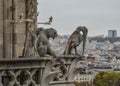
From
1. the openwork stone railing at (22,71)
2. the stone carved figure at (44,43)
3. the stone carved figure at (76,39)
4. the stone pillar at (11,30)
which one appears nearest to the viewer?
the openwork stone railing at (22,71)

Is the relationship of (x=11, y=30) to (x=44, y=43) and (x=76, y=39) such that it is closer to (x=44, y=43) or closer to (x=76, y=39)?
(x=44, y=43)

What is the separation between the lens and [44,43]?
1608cm

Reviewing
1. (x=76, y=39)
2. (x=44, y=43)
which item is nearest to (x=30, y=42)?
(x=44, y=43)

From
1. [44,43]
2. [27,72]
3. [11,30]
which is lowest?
[27,72]

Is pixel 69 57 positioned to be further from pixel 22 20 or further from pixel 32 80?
pixel 32 80

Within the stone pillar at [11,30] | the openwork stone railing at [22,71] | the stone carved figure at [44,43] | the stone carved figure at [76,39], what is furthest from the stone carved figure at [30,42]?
the stone carved figure at [76,39]

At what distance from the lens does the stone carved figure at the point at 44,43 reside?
1588 centimetres

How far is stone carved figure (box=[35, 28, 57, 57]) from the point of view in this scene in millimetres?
15883

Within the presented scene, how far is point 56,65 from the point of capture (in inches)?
677

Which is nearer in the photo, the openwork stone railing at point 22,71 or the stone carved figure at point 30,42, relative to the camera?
the openwork stone railing at point 22,71

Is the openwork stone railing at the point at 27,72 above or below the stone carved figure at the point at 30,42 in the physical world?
below

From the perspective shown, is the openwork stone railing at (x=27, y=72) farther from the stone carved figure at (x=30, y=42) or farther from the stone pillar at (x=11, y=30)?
the stone pillar at (x=11, y=30)

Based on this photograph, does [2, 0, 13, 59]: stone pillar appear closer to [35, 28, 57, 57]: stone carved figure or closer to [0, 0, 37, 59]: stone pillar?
[0, 0, 37, 59]: stone pillar

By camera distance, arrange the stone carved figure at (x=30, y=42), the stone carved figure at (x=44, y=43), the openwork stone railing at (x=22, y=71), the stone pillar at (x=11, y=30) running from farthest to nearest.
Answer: the stone pillar at (x=11, y=30), the stone carved figure at (x=30, y=42), the stone carved figure at (x=44, y=43), the openwork stone railing at (x=22, y=71)
